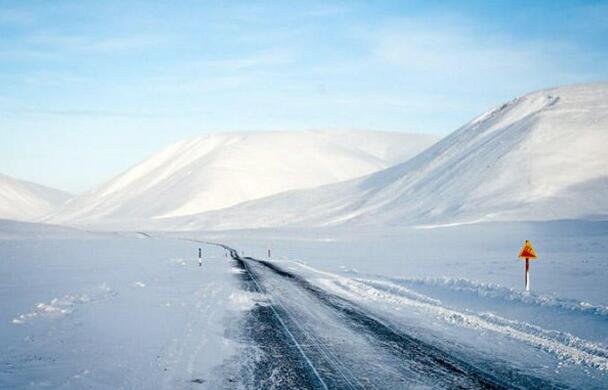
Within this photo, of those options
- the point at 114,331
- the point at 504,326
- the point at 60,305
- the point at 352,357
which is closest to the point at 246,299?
the point at 60,305

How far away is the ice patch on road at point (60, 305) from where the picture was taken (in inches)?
536

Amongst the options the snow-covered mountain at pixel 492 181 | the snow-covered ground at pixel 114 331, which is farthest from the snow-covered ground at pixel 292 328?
the snow-covered mountain at pixel 492 181

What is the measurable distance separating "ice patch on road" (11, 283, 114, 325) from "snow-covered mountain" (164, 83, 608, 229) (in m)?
62.6

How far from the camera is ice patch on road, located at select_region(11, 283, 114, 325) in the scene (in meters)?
13.6

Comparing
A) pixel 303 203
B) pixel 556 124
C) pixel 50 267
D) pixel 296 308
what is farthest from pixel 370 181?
pixel 296 308

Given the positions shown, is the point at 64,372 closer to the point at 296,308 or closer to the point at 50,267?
the point at 296,308

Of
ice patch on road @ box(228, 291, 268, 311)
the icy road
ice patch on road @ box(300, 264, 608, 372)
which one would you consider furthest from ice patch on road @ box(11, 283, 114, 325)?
ice patch on road @ box(300, 264, 608, 372)

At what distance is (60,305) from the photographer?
15703 millimetres

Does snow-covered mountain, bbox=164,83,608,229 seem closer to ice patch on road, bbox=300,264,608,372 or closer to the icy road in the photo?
ice patch on road, bbox=300,264,608,372

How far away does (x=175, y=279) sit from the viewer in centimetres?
2436

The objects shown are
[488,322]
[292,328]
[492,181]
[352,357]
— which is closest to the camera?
[352,357]

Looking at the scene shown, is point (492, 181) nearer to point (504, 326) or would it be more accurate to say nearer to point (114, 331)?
point (504, 326)

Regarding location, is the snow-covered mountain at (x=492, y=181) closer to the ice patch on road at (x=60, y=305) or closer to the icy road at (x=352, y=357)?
the icy road at (x=352, y=357)

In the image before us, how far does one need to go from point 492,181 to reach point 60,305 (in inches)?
3835
